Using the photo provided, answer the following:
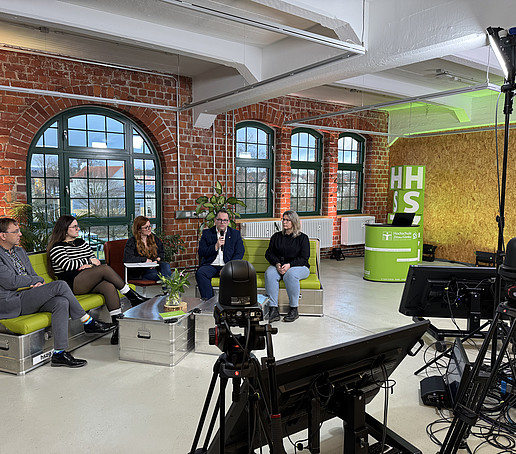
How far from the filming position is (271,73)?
5.48m

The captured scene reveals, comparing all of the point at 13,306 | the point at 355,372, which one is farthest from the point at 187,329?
the point at 355,372

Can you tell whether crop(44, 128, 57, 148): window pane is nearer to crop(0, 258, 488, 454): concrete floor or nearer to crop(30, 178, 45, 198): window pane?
crop(30, 178, 45, 198): window pane

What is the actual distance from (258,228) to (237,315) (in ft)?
21.7

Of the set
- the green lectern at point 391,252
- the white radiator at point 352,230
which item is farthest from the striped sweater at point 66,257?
the white radiator at point 352,230

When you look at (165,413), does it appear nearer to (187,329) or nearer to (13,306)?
(187,329)

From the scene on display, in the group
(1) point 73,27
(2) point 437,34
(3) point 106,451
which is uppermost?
(1) point 73,27

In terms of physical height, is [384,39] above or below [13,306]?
above

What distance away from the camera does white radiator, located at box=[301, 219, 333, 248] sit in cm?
891

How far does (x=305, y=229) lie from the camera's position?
8898 mm

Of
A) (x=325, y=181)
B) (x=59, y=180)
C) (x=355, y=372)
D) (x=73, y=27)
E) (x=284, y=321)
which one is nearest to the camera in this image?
(x=355, y=372)

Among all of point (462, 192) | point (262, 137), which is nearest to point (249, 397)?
point (262, 137)

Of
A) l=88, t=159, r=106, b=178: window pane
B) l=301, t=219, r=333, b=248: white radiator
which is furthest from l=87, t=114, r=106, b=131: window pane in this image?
l=301, t=219, r=333, b=248: white radiator

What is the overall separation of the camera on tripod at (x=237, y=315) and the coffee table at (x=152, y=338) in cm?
227

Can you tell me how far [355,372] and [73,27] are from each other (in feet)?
13.6
